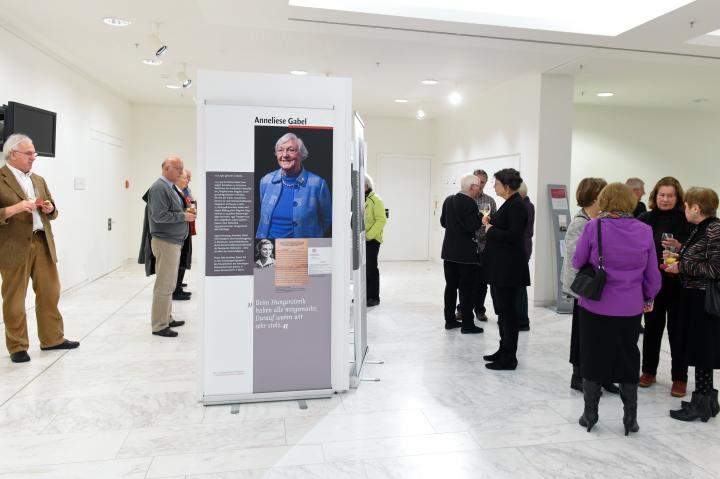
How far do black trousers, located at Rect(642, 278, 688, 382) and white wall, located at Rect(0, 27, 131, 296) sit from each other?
19.8ft

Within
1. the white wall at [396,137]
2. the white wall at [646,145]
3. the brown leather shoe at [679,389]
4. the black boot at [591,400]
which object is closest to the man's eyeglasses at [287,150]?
the black boot at [591,400]

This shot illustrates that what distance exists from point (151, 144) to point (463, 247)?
7.40 metres

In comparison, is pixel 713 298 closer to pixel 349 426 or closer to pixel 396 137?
pixel 349 426

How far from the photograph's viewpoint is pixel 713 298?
3.21m

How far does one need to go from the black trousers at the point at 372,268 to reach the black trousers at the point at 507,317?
2262 mm

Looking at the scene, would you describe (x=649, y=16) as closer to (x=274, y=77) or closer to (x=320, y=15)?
(x=320, y=15)

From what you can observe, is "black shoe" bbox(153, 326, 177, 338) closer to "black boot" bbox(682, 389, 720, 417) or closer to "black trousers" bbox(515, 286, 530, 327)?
"black trousers" bbox(515, 286, 530, 327)

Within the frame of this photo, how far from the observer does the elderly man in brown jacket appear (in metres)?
4.08

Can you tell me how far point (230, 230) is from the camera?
335 centimetres

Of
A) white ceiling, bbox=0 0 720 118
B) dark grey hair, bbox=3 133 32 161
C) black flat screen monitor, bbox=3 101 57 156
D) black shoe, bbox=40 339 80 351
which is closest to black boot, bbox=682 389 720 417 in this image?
white ceiling, bbox=0 0 720 118

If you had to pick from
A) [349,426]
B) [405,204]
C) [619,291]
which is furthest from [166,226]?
[405,204]

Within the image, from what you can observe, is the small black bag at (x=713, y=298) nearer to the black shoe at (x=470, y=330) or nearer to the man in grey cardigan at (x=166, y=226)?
the black shoe at (x=470, y=330)

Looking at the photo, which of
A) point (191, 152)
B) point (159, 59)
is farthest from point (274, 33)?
point (191, 152)

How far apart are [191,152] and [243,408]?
7.96 meters
